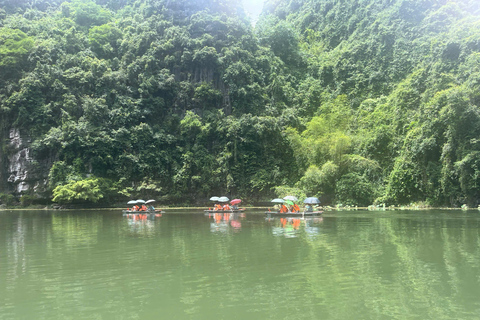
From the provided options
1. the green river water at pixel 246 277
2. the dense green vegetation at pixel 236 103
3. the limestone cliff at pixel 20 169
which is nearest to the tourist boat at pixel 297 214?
the green river water at pixel 246 277

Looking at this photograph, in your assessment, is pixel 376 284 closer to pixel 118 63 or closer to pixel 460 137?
pixel 460 137

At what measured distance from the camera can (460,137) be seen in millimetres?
29203

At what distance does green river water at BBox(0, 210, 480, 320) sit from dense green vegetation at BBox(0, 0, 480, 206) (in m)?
19.2

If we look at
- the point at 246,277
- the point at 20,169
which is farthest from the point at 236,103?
the point at 246,277

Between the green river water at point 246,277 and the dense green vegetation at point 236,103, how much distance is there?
756 inches

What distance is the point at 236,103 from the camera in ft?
153

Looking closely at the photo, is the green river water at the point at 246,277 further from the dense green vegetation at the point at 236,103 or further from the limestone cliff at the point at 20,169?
the limestone cliff at the point at 20,169

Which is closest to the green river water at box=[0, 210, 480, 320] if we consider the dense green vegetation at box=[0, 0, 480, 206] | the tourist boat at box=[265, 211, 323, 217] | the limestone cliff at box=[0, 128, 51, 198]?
the tourist boat at box=[265, 211, 323, 217]

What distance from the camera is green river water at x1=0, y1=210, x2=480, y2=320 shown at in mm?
6387

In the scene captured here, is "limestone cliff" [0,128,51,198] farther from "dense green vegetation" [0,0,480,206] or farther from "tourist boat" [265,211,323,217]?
"tourist boat" [265,211,323,217]

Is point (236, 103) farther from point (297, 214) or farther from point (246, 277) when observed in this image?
point (246, 277)

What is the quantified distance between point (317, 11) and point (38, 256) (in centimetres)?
6160

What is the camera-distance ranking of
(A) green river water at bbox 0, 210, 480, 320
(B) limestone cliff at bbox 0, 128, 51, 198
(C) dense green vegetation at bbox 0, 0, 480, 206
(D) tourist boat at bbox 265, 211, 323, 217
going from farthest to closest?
(B) limestone cliff at bbox 0, 128, 51, 198, (C) dense green vegetation at bbox 0, 0, 480, 206, (D) tourist boat at bbox 265, 211, 323, 217, (A) green river water at bbox 0, 210, 480, 320

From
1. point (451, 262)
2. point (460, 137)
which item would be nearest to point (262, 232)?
point (451, 262)
